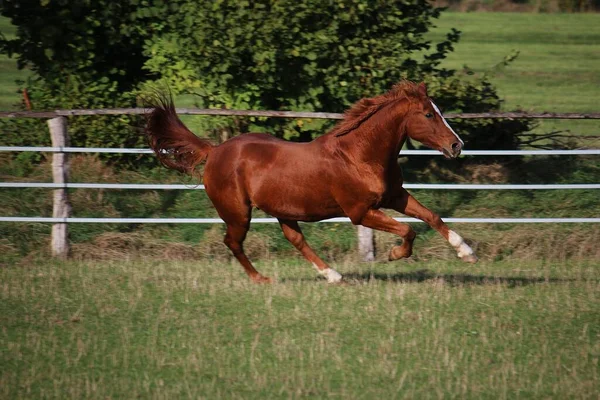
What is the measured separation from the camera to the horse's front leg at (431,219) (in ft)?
26.8

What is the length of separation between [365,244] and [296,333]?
3553mm

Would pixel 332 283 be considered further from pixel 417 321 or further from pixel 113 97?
pixel 113 97

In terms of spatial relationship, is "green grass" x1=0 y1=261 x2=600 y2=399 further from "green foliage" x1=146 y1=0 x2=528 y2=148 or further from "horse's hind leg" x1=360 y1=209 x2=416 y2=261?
"green foliage" x1=146 y1=0 x2=528 y2=148

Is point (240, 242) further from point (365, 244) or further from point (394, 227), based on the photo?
point (365, 244)

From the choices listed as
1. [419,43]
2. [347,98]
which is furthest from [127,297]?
[419,43]

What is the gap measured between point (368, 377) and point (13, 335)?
8.99 feet

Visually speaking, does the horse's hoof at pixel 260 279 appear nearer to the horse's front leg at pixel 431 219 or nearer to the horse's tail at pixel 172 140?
the horse's tail at pixel 172 140

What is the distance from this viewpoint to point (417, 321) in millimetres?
7508

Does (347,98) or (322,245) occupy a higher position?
(347,98)

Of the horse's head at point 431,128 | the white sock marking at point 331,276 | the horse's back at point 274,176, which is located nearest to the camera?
the horse's head at point 431,128

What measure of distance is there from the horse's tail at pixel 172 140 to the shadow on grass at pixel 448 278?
1825mm

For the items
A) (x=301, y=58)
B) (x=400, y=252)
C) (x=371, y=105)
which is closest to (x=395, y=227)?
(x=400, y=252)

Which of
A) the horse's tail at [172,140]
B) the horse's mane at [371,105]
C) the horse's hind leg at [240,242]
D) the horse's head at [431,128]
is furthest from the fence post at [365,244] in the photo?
the horse's head at [431,128]

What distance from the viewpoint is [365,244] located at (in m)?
10.7
